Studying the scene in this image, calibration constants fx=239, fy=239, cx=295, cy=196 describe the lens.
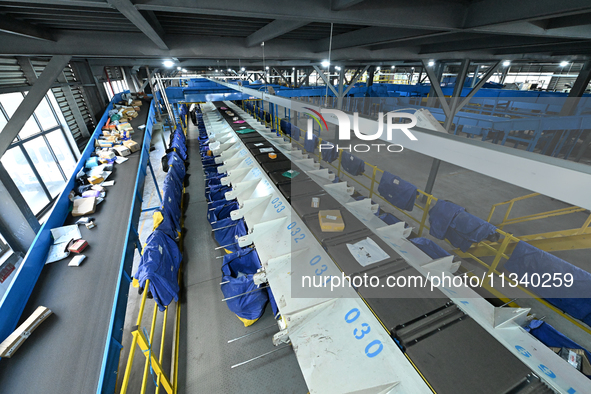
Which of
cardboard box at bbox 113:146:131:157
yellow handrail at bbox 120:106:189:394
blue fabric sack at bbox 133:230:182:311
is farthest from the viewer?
cardboard box at bbox 113:146:131:157

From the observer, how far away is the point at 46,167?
7.07 metres

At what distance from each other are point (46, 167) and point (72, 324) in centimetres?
721

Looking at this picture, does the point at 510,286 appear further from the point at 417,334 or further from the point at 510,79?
the point at 510,79

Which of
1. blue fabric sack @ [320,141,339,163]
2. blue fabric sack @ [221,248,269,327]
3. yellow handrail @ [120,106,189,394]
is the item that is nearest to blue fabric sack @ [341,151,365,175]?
blue fabric sack @ [320,141,339,163]

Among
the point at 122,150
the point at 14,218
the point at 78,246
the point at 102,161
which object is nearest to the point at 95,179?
the point at 102,161

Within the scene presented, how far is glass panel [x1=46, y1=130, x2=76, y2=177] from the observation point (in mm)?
7160

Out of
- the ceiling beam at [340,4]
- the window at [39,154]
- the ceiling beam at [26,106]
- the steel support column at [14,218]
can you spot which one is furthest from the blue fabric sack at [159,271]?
the window at [39,154]

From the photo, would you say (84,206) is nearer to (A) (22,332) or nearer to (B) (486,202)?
(A) (22,332)

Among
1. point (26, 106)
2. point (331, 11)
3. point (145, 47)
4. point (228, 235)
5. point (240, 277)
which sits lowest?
point (228, 235)

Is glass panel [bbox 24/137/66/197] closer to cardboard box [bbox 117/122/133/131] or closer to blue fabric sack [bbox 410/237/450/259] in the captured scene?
cardboard box [bbox 117/122/133/131]

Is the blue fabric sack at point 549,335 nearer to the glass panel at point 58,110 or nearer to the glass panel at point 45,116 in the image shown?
the glass panel at point 45,116

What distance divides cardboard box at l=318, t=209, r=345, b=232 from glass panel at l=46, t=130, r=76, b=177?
846cm

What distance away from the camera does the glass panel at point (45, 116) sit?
6.73 m

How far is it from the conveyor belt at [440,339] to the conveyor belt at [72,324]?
100 inches
